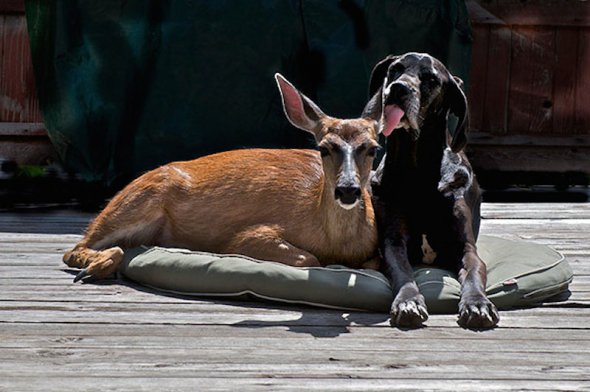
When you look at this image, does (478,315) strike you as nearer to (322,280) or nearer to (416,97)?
(322,280)

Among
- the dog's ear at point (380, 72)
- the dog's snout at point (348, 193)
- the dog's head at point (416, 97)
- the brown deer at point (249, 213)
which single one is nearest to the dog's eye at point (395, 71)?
the dog's head at point (416, 97)

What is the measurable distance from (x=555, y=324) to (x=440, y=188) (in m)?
1.10

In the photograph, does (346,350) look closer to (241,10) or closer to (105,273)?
(105,273)

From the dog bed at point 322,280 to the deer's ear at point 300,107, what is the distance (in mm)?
656

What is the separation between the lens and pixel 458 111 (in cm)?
516

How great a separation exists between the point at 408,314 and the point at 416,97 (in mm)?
1152

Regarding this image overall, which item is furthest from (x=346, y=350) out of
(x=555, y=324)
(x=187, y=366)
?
(x=555, y=324)

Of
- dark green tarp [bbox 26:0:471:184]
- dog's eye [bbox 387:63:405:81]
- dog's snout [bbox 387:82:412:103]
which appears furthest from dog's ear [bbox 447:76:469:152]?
dark green tarp [bbox 26:0:471:184]

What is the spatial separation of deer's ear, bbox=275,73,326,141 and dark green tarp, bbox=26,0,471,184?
3.08m

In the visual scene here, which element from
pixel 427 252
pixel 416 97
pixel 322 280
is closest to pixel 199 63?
pixel 427 252

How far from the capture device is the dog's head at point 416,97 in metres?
4.88

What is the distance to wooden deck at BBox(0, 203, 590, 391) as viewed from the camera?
3.39 meters

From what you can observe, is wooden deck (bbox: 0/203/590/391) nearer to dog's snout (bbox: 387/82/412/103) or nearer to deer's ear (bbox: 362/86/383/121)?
deer's ear (bbox: 362/86/383/121)

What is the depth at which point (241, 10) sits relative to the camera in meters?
7.93
